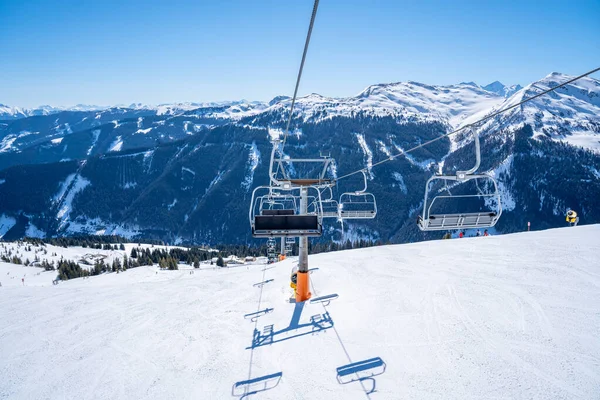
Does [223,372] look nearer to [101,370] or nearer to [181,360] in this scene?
[181,360]

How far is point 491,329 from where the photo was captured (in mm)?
11641

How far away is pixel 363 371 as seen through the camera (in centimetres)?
1000

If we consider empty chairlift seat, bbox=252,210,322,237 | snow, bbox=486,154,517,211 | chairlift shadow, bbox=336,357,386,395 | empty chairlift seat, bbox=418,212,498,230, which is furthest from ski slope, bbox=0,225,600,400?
snow, bbox=486,154,517,211

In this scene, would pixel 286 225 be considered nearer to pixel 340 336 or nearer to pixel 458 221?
pixel 340 336

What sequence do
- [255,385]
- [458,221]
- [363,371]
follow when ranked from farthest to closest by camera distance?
[363,371], [255,385], [458,221]

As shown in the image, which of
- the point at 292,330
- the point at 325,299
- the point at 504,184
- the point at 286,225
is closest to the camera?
the point at 286,225

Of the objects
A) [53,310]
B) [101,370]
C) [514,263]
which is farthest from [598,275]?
[53,310]

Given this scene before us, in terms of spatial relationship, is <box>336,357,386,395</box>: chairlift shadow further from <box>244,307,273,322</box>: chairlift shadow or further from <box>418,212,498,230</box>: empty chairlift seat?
<box>244,307,273,322</box>: chairlift shadow

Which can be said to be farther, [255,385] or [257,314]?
[257,314]

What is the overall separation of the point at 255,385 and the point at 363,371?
3.27 meters

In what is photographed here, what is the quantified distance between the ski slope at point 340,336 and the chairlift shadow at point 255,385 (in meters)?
0.05

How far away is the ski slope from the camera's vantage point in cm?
954

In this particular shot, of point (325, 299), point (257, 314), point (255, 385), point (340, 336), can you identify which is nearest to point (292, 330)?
point (340, 336)

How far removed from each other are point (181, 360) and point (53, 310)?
33.9 ft
